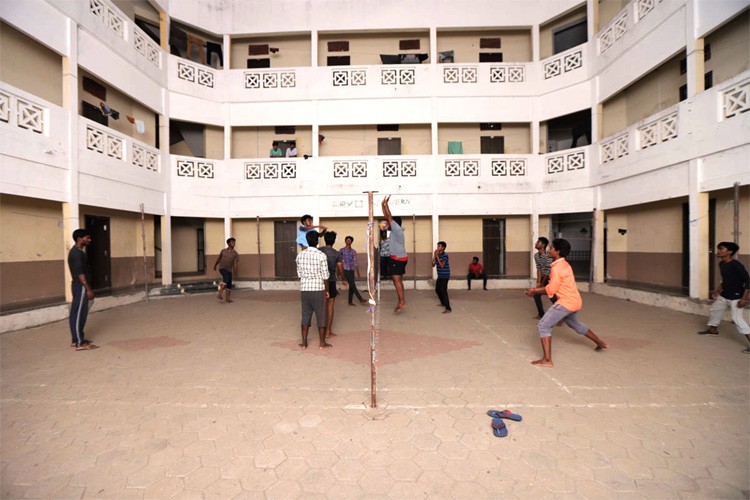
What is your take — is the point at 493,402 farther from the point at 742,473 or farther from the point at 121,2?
the point at 121,2

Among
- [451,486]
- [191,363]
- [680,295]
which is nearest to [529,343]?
[451,486]

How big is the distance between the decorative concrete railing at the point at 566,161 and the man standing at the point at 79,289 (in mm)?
13953

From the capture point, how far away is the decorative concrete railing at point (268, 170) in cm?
1345

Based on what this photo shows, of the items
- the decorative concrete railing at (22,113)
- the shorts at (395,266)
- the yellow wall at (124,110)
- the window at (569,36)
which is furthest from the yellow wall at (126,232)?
the window at (569,36)

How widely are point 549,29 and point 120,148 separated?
1615cm

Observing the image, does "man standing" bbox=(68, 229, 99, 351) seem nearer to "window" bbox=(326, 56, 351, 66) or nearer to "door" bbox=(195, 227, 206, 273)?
"door" bbox=(195, 227, 206, 273)

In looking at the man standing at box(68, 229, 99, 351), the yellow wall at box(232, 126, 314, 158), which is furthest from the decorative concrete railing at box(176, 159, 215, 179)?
the man standing at box(68, 229, 99, 351)

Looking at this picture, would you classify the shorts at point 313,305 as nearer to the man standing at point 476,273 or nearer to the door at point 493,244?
the man standing at point 476,273

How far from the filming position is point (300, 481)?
2.38 meters

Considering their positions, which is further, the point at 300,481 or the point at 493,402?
the point at 493,402

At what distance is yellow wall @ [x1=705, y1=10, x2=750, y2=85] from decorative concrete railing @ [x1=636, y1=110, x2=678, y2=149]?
1.27 metres

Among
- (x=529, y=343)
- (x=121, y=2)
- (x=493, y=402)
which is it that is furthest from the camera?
(x=121, y=2)

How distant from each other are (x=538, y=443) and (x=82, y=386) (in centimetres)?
494

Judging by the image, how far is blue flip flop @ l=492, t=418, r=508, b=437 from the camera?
2.89 meters
